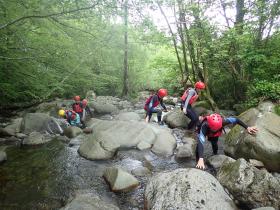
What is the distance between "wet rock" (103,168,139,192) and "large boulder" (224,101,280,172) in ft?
9.20

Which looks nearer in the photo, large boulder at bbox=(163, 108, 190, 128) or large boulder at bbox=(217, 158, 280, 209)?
large boulder at bbox=(217, 158, 280, 209)

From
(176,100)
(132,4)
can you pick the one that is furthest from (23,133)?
(176,100)

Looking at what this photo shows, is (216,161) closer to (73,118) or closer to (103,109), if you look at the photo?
(73,118)

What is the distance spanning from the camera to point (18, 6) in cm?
600

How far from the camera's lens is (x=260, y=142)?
649 centimetres

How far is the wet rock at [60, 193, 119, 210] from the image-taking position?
4.71m

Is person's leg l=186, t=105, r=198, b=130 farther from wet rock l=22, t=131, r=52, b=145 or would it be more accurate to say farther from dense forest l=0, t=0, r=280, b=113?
wet rock l=22, t=131, r=52, b=145

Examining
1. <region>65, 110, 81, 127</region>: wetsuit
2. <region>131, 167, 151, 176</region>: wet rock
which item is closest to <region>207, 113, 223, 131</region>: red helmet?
<region>131, 167, 151, 176</region>: wet rock

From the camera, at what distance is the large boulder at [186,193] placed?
4527 millimetres

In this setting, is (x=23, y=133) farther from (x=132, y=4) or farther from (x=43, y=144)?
(x=132, y=4)

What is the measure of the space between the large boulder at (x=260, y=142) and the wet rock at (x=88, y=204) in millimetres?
3581

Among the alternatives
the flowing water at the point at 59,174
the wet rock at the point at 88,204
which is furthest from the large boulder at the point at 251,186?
the wet rock at the point at 88,204

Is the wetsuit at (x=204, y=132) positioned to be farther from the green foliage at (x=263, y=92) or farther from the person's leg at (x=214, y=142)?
the green foliage at (x=263, y=92)

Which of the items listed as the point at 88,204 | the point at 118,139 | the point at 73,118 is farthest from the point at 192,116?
the point at 88,204
